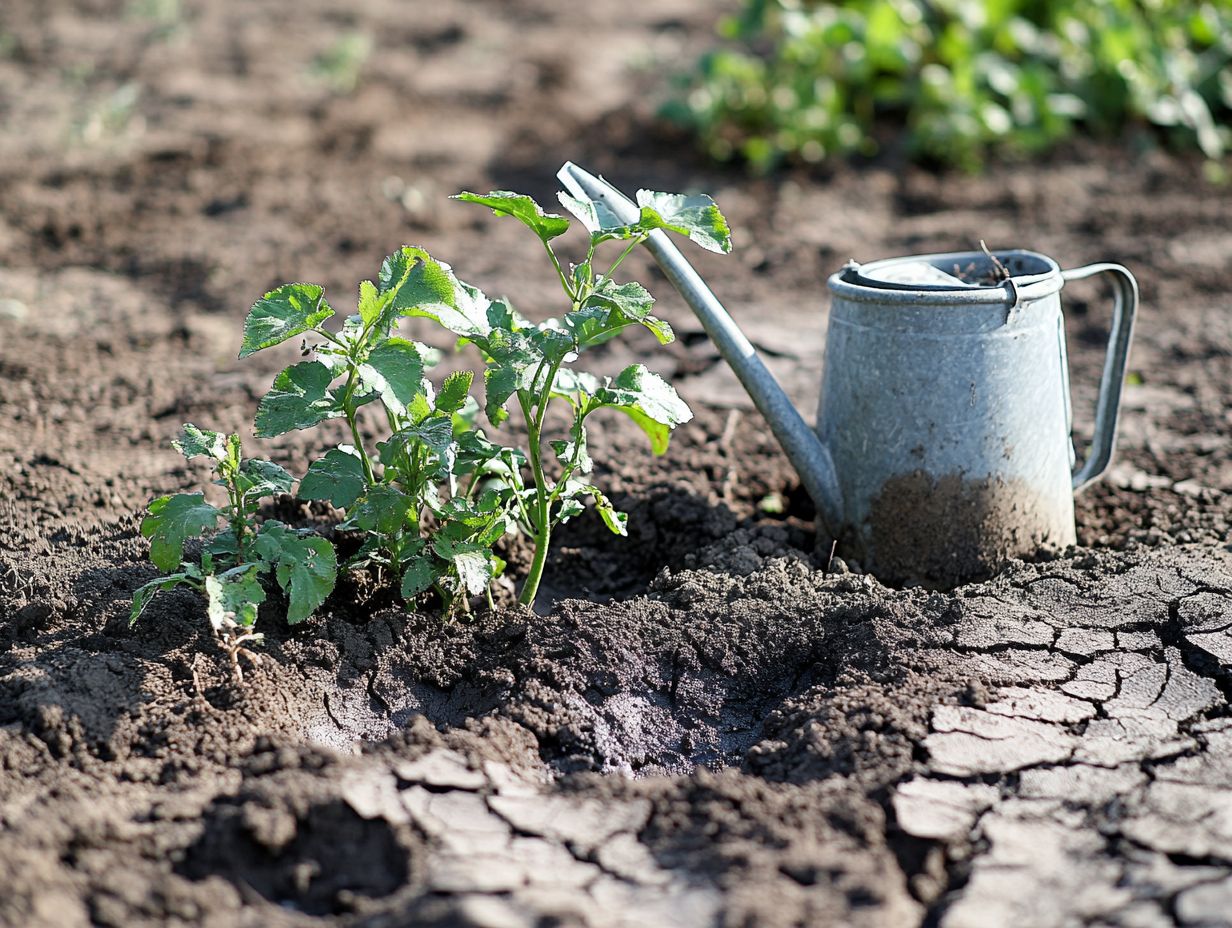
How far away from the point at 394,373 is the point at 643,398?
42 centimetres

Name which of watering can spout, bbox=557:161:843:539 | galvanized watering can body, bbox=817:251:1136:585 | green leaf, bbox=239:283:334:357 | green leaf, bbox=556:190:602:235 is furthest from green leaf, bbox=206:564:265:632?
galvanized watering can body, bbox=817:251:1136:585

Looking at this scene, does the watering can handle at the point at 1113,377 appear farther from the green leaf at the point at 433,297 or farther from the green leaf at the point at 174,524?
the green leaf at the point at 174,524

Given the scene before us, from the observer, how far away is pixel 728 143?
548cm

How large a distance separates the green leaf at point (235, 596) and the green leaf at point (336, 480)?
160 millimetres

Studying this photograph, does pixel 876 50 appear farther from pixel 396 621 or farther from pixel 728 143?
pixel 396 621

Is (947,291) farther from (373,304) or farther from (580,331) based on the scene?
(373,304)

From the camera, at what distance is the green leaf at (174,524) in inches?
78.4

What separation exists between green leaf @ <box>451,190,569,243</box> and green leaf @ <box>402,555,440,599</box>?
604mm

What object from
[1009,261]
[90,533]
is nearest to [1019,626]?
[1009,261]

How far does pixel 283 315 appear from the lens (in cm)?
193

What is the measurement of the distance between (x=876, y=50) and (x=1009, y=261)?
324 cm

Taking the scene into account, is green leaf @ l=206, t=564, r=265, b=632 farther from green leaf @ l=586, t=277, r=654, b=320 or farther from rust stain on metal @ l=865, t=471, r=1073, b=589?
rust stain on metal @ l=865, t=471, r=1073, b=589

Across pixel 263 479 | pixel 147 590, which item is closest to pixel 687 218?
pixel 263 479

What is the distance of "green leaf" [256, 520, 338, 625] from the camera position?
1997 millimetres
